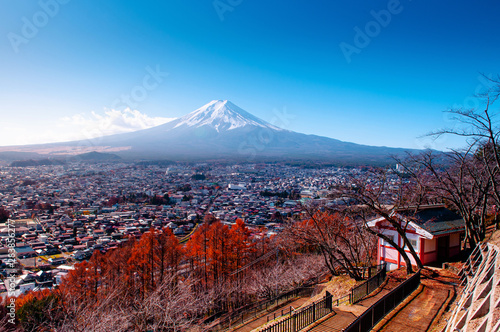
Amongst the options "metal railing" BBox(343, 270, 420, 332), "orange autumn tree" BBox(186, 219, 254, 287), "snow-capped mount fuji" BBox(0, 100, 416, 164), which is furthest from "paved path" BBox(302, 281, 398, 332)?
"snow-capped mount fuji" BBox(0, 100, 416, 164)

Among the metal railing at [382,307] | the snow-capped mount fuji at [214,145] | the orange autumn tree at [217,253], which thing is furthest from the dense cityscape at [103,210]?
the snow-capped mount fuji at [214,145]

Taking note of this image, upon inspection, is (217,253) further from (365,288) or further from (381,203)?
(365,288)

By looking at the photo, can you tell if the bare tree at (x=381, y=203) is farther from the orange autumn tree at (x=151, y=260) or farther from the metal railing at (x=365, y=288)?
the orange autumn tree at (x=151, y=260)

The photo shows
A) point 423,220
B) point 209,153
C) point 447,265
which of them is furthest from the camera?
point 209,153

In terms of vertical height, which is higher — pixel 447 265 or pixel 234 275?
pixel 447 265

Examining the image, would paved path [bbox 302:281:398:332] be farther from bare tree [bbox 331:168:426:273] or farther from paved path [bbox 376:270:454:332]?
bare tree [bbox 331:168:426:273]

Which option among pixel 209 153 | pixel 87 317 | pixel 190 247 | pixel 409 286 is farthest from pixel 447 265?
pixel 209 153

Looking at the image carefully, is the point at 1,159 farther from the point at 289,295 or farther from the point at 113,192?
the point at 289,295
